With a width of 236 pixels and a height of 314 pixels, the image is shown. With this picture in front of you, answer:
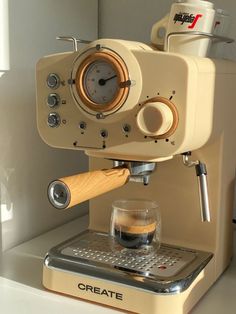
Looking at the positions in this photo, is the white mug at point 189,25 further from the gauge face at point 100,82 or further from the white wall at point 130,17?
the white wall at point 130,17

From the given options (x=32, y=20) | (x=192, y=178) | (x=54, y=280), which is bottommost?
(x=54, y=280)

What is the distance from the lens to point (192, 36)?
2.15 ft

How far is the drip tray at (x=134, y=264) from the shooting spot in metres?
0.63

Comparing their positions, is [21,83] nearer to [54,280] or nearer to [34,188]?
[34,188]

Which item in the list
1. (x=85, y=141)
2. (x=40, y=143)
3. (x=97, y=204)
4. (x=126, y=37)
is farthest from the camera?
(x=126, y=37)

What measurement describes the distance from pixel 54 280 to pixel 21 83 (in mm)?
341

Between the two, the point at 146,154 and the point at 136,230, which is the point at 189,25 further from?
the point at 136,230

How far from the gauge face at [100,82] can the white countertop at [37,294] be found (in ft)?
0.89

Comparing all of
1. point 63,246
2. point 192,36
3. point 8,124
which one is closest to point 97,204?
point 63,246

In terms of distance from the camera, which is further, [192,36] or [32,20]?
[32,20]

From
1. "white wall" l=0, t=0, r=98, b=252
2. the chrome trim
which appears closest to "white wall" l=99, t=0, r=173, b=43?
"white wall" l=0, t=0, r=98, b=252

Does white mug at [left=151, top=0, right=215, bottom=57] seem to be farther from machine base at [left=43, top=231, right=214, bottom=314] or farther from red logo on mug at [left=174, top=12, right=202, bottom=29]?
machine base at [left=43, top=231, right=214, bottom=314]

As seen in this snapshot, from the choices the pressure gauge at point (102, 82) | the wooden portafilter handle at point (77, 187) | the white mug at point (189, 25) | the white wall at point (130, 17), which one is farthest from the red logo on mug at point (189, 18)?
the white wall at point (130, 17)

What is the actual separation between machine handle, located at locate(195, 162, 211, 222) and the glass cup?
0.09 meters
